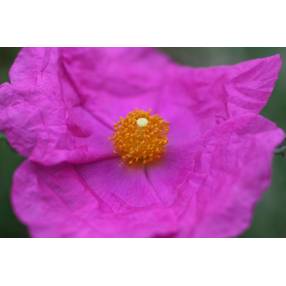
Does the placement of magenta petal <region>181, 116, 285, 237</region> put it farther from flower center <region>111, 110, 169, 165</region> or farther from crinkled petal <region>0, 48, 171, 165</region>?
crinkled petal <region>0, 48, 171, 165</region>

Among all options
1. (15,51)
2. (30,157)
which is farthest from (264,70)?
(15,51)

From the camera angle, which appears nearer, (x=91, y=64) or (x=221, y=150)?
(x=221, y=150)

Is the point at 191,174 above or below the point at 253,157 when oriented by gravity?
below

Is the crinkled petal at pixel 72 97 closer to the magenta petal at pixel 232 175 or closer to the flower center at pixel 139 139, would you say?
the flower center at pixel 139 139

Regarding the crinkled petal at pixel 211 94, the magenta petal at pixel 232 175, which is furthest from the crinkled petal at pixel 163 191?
the crinkled petal at pixel 211 94
